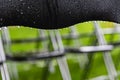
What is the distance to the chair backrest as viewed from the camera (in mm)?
513

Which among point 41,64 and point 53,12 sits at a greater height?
point 53,12

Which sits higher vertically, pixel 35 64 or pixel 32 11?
pixel 32 11

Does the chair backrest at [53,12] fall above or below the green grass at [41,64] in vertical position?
above

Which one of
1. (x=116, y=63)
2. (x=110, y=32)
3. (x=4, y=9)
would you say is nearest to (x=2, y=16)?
(x=4, y=9)

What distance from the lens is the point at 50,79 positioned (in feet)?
7.96

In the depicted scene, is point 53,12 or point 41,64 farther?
point 41,64

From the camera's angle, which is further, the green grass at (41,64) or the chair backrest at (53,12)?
the green grass at (41,64)

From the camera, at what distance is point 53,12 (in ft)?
1.74

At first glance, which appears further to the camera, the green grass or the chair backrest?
the green grass

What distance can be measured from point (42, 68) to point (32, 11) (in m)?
1.92

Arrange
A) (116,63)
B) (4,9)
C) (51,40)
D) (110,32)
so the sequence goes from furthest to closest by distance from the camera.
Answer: (110,32) → (116,63) → (51,40) → (4,9)

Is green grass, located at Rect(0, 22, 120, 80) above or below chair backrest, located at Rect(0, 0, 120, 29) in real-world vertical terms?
below

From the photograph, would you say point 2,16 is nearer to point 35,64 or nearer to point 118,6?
point 118,6

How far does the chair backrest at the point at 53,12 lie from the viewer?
51 cm
